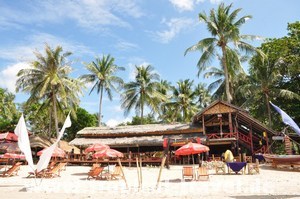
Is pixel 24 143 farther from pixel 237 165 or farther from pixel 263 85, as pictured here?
pixel 263 85

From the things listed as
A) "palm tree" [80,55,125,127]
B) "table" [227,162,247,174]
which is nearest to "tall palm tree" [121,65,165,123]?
"palm tree" [80,55,125,127]

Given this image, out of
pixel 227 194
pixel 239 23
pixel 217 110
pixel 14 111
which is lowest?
pixel 227 194

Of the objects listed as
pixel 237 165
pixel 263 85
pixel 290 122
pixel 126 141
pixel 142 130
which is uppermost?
pixel 263 85

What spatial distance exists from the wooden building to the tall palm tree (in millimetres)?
7403

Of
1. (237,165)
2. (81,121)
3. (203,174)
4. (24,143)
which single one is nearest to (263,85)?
(237,165)

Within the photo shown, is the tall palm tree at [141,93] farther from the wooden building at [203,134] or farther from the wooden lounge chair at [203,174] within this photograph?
the wooden lounge chair at [203,174]

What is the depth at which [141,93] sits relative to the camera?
34.5 meters

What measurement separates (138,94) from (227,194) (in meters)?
26.1

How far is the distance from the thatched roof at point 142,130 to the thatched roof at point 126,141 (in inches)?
20.4

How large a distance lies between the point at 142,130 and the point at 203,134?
18.1 ft

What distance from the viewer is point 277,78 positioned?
2792 cm

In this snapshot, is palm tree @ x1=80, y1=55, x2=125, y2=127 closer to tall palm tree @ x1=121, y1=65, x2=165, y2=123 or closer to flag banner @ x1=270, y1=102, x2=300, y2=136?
tall palm tree @ x1=121, y1=65, x2=165, y2=123

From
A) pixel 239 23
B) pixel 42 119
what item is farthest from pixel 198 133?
pixel 42 119

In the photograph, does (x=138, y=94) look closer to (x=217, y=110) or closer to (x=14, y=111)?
(x=217, y=110)
